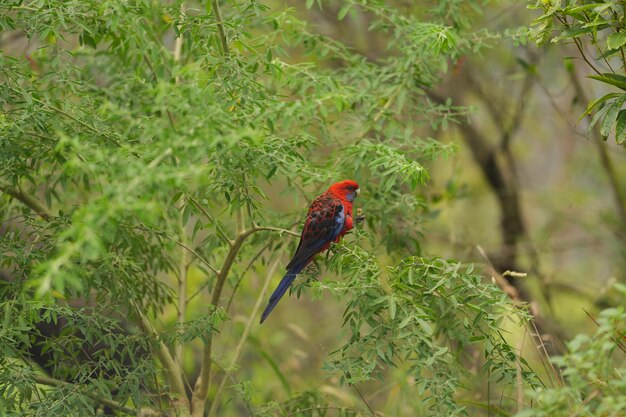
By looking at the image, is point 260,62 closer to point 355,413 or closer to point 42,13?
point 42,13

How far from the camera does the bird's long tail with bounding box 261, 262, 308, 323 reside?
10.1 ft

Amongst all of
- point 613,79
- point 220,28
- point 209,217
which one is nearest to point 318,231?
point 209,217

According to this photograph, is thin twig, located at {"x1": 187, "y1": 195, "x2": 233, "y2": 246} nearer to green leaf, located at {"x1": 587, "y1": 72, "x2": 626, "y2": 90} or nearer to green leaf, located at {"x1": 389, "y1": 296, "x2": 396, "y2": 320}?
green leaf, located at {"x1": 389, "y1": 296, "x2": 396, "y2": 320}

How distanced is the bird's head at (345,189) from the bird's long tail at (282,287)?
0.34 meters

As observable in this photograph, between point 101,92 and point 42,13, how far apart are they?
990 mm

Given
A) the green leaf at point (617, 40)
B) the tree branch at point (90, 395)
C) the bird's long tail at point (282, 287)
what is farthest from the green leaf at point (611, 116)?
the tree branch at point (90, 395)

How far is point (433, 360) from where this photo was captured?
2.49 m

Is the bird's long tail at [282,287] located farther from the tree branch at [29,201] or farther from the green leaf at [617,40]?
the green leaf at [617,40]

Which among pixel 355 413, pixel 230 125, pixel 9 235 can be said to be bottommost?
pixel 355 413

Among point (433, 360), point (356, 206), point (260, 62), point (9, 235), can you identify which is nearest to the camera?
point (433, 360)

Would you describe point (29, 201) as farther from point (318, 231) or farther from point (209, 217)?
point (318, 231)

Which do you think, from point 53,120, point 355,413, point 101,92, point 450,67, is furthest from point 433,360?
point 450,67

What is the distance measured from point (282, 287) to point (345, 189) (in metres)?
0.52

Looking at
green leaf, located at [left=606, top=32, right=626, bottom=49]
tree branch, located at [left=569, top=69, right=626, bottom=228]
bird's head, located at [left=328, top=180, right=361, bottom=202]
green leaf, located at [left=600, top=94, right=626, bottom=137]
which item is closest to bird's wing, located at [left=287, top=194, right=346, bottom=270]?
bird's head, located at [left=328, top=180, right=361, bottom=202]
